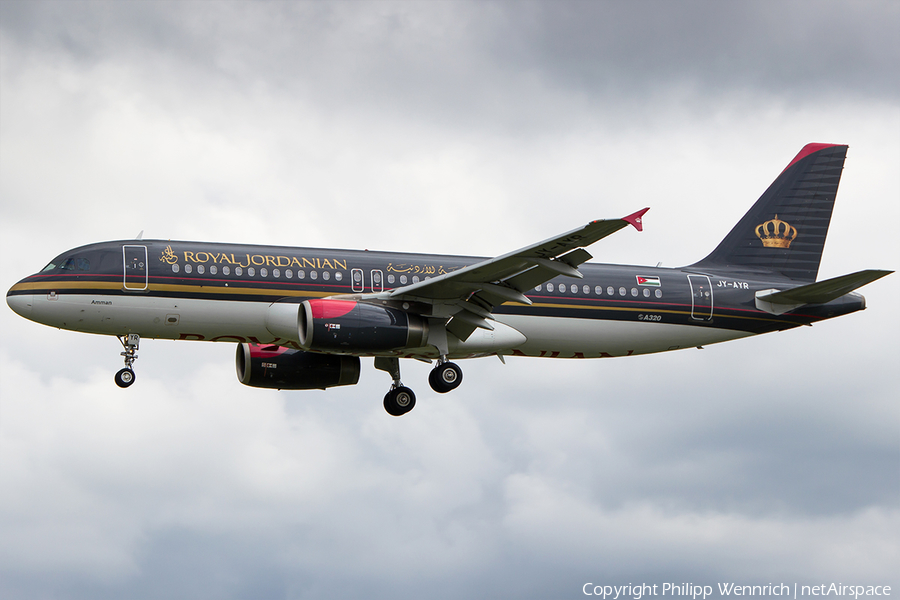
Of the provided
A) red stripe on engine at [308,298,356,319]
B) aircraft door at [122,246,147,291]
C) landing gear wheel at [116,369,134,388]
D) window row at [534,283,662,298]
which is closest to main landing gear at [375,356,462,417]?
window row at [534,283,662,298]

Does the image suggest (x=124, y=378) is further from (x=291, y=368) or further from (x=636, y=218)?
(x=636, y=218)

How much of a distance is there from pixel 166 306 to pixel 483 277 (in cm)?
937

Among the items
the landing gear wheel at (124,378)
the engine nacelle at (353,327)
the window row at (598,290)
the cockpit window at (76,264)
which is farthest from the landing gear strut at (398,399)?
the cockpit window at (76,264)

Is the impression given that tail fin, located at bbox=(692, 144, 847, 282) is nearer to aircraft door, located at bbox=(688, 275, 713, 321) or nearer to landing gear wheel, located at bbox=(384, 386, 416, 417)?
aircraft door, located at bbox=(688, 275, 713, 321)

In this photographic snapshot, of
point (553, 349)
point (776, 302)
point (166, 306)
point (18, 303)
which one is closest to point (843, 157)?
point (776, 302)

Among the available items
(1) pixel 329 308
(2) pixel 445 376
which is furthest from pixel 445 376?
(1) pixel 329 308

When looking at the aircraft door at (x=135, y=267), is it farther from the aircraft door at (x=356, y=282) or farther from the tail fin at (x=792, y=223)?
the tail fin at (x=792, y=223)

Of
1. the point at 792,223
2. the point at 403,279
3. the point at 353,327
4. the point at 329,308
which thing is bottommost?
the point at 353,327

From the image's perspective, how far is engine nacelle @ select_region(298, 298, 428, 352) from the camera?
30.0m

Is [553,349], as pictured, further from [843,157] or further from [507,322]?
[843,157]

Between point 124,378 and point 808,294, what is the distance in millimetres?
22437

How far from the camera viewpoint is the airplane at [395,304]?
30641 millimetres

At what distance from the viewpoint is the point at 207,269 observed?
31875 mm

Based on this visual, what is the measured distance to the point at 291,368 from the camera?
3641 centimetres
